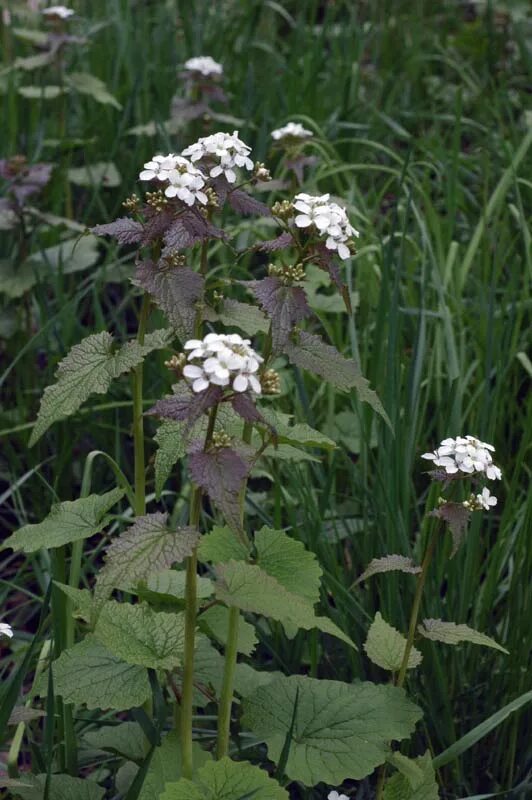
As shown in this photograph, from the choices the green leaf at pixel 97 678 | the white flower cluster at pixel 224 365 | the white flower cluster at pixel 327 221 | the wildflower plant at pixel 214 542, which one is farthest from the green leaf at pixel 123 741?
the white flower cluster at pixel 327 221

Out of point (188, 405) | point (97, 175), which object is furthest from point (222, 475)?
point (97, 175)

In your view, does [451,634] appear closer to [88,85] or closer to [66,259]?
[66,259]

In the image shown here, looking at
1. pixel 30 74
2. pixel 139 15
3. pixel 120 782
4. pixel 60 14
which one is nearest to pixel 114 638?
pixel 120 782

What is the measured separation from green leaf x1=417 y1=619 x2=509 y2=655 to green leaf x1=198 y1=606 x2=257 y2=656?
24 centimetres

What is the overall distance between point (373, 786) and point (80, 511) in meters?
0.72

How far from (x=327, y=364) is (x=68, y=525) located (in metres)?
0.43

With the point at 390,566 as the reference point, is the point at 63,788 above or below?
below

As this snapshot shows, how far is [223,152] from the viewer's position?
1344 millimetres

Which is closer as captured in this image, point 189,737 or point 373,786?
point 189,737

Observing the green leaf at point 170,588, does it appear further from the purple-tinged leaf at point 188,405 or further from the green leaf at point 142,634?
the purple-tinged leaf at point 188,405

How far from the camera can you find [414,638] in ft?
4.95

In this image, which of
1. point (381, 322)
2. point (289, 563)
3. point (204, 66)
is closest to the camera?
point (289, 563)

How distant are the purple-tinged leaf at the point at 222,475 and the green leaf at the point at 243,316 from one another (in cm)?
26

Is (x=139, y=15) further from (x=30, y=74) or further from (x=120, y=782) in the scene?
(x=120, y=782)
